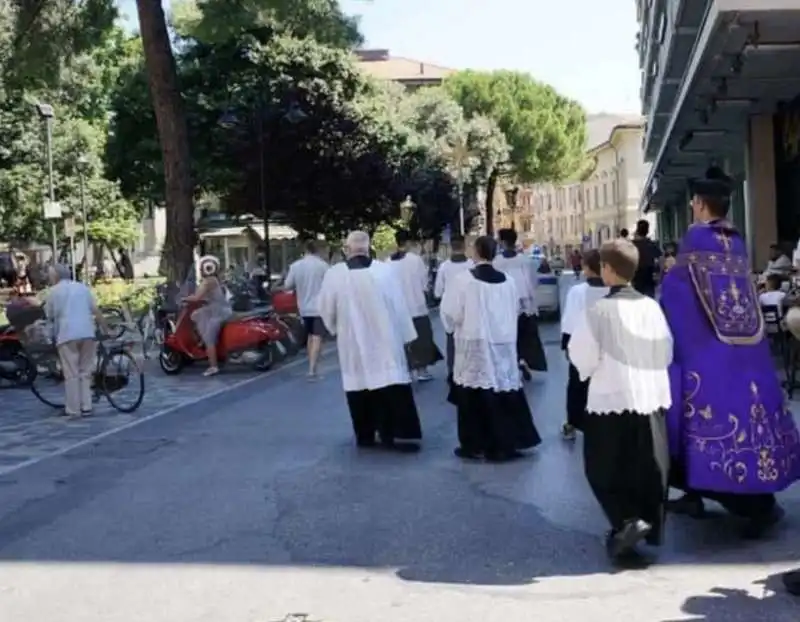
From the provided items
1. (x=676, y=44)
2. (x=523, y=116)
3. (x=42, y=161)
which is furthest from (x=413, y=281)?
(x=523, y=116)

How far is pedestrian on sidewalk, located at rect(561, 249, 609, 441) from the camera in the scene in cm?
929

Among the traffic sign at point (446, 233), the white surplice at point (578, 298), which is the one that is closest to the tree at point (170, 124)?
the white surplice at point (578, 298)

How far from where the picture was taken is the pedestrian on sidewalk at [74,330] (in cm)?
1247

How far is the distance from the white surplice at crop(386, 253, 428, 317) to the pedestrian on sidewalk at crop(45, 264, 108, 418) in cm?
A: 350

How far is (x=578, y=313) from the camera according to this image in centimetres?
921

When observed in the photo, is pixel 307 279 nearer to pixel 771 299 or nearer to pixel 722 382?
pixel 771 299

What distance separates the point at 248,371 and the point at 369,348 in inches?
305

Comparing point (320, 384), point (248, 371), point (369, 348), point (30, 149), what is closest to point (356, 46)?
point (248, 371)

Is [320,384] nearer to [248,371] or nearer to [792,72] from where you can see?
[248,371]

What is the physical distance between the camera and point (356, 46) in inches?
1028

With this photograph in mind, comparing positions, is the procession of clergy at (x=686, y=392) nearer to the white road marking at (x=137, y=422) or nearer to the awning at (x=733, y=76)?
the white road marking at (x=137, y=422)

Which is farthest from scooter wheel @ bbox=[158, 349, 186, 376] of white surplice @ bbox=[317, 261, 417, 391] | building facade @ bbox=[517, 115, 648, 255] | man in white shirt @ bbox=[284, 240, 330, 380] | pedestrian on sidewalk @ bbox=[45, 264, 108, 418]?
building facade @ bbox=[517, 115, 648, 255]

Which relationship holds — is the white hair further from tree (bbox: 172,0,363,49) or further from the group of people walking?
tree (bbox: 172,0,363,49)

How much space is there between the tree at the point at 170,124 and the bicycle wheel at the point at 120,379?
7.58 m
